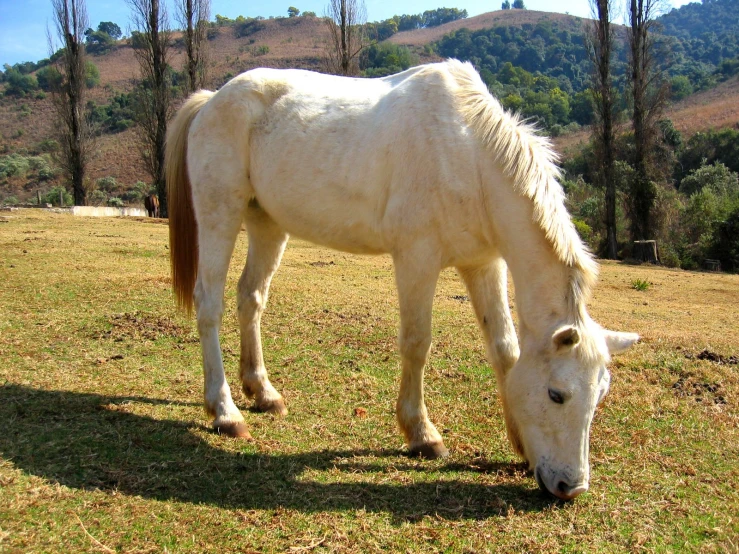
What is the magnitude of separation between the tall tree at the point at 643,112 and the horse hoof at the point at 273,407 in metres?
17.6

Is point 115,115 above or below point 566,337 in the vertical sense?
above

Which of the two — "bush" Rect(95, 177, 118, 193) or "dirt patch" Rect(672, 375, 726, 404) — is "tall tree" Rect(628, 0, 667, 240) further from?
"bush" Rect(95, 177, 118, 193)

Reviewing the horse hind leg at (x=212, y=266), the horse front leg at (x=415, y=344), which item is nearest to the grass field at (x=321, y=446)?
the horse front leg at (x=415, y=344)

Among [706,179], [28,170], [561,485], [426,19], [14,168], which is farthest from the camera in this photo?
[426,19]

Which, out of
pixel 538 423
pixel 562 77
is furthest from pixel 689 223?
pixel 562 77

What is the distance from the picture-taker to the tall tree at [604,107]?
61.1 feet

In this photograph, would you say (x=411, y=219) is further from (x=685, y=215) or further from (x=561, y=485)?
(x=685, y=215)

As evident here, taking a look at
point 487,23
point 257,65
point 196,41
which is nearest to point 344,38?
point 196,41

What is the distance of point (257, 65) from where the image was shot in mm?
62656

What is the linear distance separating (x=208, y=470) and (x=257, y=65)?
65096 millimetres

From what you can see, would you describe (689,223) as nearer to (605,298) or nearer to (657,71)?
(657,71)

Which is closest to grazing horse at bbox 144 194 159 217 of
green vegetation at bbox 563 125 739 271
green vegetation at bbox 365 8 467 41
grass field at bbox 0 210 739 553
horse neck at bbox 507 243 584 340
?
green vegetation at bbox 563 125 739 271

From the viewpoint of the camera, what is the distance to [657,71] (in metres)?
18.8

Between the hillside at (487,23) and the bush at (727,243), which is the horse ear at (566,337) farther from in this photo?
the hillside at (487,23)
